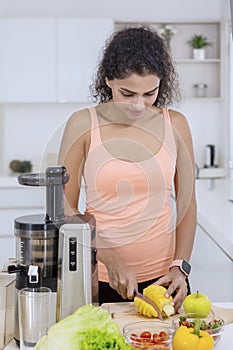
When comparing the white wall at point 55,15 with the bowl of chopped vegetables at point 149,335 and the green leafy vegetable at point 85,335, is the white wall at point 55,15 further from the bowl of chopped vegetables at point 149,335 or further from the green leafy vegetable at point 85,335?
the green leafy vegetable at point 85,335

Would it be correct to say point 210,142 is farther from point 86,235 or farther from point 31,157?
point 86,235

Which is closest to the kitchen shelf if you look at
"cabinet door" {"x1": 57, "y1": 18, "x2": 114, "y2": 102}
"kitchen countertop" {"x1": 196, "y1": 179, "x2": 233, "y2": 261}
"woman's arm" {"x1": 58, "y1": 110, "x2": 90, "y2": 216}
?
"cabinet door" {"x1": 57, "y1": 18, "x2": 114, "y2": 102}

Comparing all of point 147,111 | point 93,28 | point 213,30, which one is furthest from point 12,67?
point 147,111

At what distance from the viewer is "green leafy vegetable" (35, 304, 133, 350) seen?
107 cm

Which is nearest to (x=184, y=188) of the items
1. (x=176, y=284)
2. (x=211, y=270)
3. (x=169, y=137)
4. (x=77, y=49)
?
(x=169, y=137)

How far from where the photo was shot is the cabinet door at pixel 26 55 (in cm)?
425

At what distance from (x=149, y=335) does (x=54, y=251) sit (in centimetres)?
25

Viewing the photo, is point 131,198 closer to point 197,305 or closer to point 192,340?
point 197,305

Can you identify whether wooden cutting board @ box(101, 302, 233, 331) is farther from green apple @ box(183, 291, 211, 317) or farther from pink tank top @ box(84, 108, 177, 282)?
pink tank top @ box(84, 108, 177, 282)

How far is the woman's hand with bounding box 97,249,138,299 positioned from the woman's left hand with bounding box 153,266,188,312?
8 centimetres

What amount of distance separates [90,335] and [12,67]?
338 cm

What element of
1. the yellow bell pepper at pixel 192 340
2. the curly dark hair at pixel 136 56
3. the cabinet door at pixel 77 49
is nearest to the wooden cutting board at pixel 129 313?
the yellow bell pepper at pixel 192 340

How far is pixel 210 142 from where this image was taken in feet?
15.5

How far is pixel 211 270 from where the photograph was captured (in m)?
2.65
